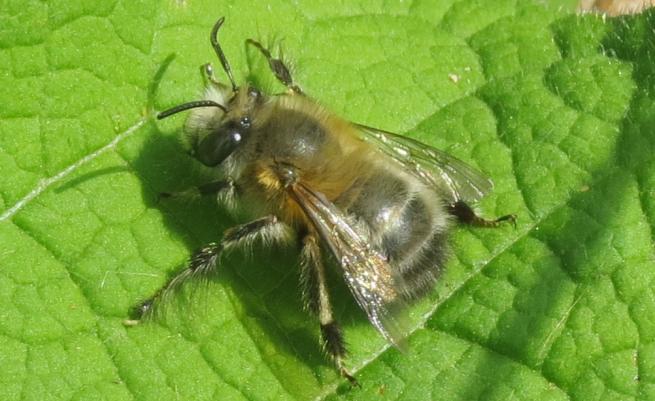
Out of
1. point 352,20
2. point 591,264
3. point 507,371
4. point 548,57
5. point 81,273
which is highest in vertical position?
point 352,20

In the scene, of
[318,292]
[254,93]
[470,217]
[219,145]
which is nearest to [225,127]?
[219,145]

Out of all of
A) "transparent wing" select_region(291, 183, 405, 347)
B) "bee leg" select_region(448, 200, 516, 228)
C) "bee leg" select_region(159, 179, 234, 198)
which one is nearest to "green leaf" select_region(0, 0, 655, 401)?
"bee leg" select_region(448, 200, 516, 228)

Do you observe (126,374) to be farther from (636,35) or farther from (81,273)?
(636,35)

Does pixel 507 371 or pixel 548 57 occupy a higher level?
pixel 548 57

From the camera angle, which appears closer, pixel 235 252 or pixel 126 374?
pixel 126 374

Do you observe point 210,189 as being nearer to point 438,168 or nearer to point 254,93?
point 254,93

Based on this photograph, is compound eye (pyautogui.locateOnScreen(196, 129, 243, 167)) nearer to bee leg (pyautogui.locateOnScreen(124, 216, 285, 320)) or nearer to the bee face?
the bee face

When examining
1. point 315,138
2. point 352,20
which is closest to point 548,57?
point 352,20
